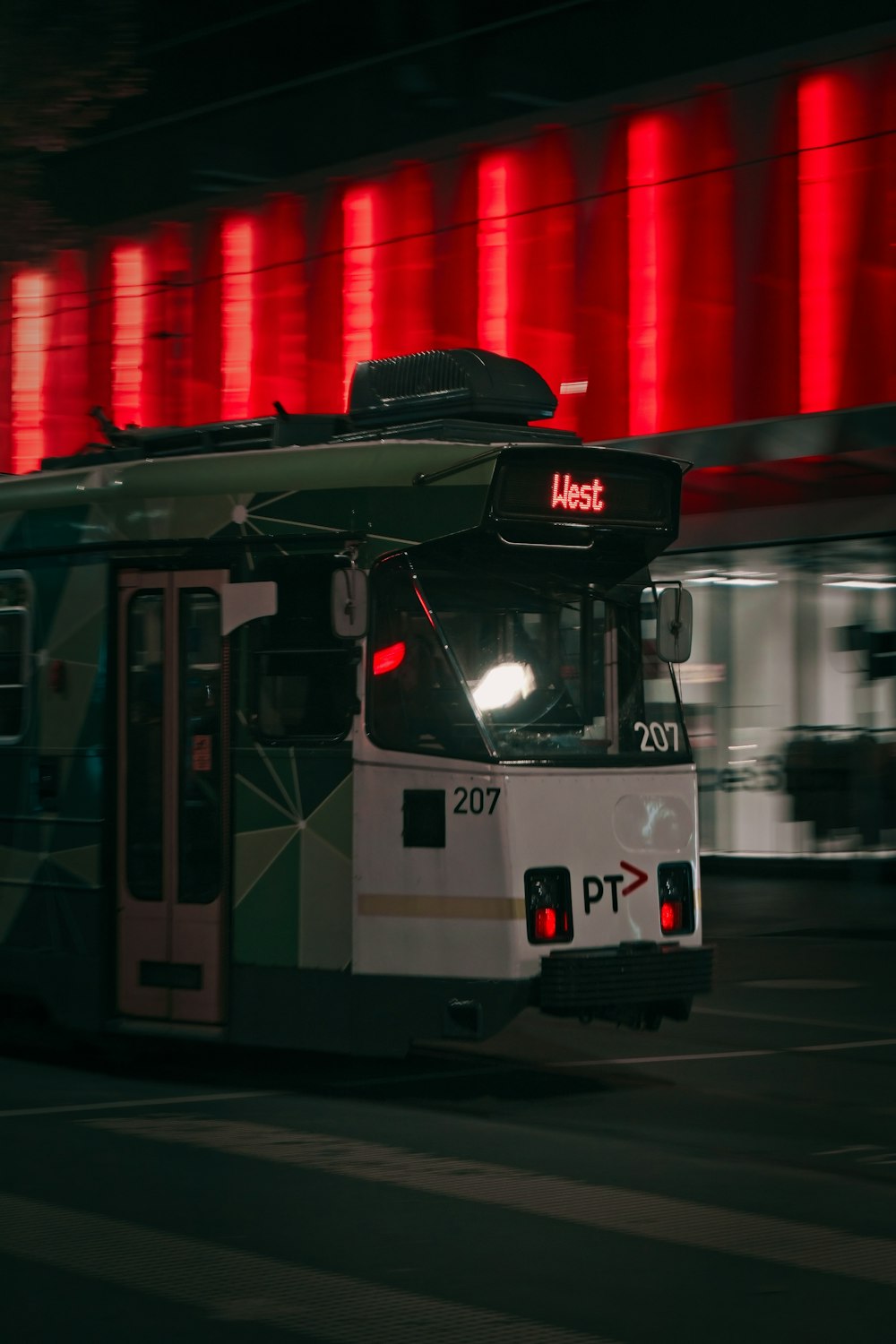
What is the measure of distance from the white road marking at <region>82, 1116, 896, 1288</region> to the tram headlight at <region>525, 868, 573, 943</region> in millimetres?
1367

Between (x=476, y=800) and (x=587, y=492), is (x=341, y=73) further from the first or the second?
(x=476, y=800)

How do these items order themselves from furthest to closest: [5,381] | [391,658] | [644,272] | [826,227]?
1. [5,381]
2. [644,272]
3. [826,227]
4. [391,658]

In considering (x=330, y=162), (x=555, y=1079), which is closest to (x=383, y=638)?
(x=555, y=1079)

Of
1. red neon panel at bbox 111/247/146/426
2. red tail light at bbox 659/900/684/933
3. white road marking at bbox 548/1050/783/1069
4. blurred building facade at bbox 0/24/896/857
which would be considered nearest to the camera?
red tail light at bbox 659/900/684/933

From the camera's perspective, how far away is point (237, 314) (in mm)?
28219

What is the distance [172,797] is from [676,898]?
242cm

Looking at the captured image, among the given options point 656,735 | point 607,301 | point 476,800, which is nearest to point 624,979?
point 476,800

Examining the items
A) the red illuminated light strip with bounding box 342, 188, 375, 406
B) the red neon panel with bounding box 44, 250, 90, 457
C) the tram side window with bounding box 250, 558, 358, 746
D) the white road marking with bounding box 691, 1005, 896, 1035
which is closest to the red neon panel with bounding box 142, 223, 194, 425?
the red neon panel with bounding box 44, 250, 90, 457

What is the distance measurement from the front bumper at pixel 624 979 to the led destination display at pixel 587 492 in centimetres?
199

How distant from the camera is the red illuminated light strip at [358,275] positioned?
86.0 ft

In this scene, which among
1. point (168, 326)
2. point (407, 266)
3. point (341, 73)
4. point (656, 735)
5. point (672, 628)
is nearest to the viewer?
point (656, 735)

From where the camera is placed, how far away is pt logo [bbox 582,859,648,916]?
955 cm

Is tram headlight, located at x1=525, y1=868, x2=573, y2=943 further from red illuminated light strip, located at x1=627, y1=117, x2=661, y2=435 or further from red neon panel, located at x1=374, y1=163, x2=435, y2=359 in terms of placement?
red neon panel, located at x1=374, y1=163, x2=435, y2=359

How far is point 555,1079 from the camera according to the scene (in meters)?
10.2
